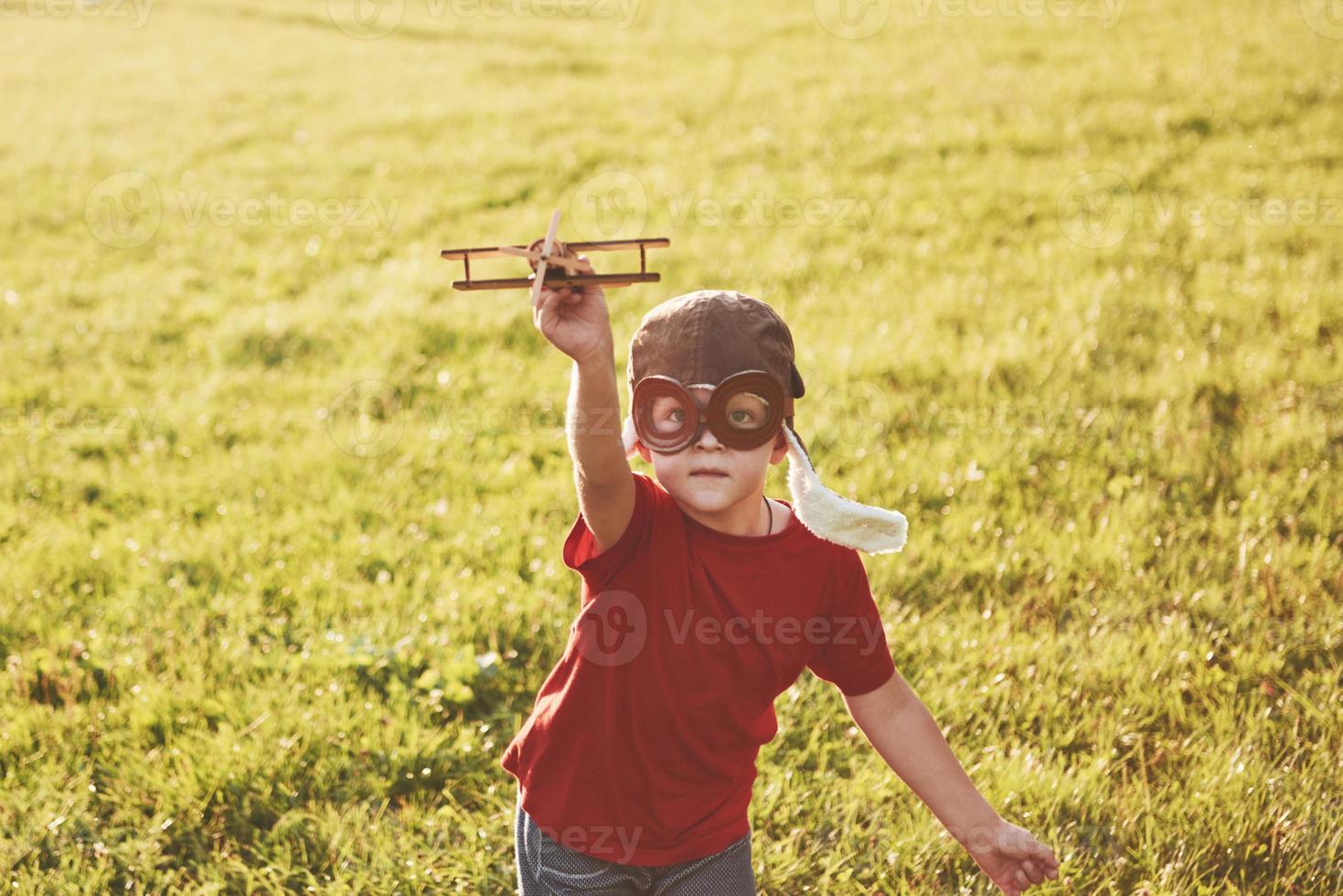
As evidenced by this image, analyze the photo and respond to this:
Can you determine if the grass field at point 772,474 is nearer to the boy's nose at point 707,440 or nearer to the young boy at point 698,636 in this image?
the young boy at point 698,636

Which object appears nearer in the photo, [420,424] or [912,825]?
[912,825]

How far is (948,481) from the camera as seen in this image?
4691 mm

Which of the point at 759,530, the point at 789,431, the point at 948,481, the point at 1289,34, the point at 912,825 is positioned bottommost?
the point at 912,825

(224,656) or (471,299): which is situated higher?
(471,299)

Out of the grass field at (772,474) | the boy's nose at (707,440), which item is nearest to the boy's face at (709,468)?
the boy's nose at (707,440)

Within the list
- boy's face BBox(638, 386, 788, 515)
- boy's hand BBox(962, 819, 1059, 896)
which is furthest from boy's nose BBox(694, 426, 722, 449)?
boy's hand BBox(962, 819, 1059, 896)

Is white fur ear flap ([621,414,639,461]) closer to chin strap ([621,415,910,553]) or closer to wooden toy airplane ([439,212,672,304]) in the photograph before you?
chin strap ([621,415,910,553])

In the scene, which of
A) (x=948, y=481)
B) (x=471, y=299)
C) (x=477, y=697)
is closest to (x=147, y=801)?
(x=477, y=697)

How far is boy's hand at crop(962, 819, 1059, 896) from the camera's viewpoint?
236cm

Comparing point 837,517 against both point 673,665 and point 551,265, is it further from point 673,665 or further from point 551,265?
point 551,265

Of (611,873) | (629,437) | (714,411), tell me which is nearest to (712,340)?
(714,411)

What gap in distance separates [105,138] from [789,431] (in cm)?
1171

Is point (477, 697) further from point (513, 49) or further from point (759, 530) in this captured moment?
point (513, 49)

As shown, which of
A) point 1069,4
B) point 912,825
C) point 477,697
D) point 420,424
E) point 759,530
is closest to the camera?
point 759,530
